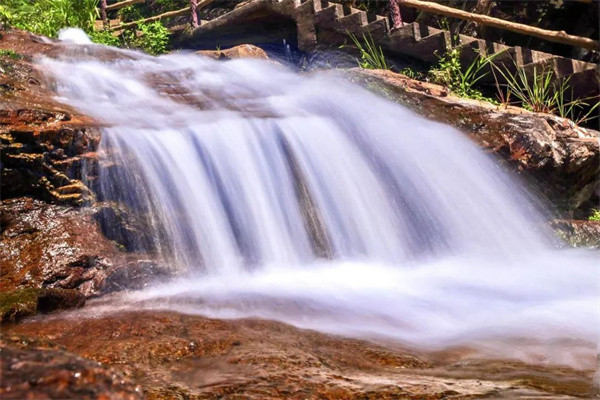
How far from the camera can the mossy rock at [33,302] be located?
3.46 metres

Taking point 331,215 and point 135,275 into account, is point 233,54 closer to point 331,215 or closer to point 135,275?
point 331,215

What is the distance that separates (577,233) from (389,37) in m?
4.58

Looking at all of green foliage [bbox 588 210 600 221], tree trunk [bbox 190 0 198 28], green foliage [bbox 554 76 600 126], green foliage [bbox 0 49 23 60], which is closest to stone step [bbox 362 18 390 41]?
green foliage [bbox 554 76 600 126]

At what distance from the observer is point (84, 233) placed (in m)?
4.80

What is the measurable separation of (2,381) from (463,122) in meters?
6.27

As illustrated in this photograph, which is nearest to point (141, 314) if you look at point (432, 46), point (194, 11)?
point (432, 46)

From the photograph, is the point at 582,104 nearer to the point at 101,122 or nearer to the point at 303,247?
the point at 303,247

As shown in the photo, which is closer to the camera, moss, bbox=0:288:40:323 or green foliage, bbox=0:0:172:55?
moss, bbox=0:288:40:323

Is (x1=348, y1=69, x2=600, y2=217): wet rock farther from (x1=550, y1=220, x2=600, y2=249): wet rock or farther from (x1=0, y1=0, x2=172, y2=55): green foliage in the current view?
(x1=0, y1=0, x2=172, y2=55): green foliage

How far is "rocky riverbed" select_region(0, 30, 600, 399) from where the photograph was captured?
230cm

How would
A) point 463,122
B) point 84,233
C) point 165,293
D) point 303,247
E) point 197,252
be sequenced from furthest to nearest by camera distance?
point 463,122, point 303,247, point 197,252, point 84,233, point 165,293

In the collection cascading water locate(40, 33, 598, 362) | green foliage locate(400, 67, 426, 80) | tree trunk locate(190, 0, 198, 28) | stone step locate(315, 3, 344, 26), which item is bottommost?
cascading water locate(40, 33, 598, 362)

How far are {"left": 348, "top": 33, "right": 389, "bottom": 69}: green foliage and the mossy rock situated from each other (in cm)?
631

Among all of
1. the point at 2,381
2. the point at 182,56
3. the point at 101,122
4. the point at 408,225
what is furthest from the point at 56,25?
the point at 2,381
